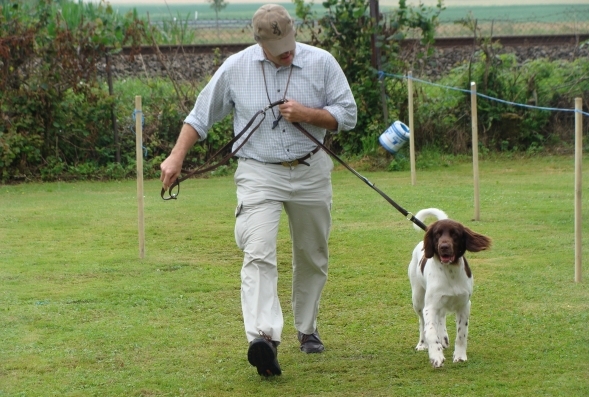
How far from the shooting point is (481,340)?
6.61 meters

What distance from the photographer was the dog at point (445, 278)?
5875mm

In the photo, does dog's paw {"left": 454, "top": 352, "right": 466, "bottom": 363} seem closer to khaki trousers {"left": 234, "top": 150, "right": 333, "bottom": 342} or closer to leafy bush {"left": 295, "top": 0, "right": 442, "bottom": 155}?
khaki trousers {"left": 234, "top": 150, "right": 333, "bottom": 342}

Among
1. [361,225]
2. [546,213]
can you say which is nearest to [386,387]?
[361,225]

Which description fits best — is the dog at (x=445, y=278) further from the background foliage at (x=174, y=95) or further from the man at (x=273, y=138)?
the background foliage at (x=174, y=95)

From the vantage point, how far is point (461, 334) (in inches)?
240

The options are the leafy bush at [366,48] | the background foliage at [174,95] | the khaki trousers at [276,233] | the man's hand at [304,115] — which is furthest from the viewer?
the leafy bush at [366,48]

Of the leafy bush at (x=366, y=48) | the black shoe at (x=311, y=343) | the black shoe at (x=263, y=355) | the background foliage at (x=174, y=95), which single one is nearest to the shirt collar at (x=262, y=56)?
the black shoe at (x=263, y=355)

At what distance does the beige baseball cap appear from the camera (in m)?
5.73

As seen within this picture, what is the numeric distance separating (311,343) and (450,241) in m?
1.19

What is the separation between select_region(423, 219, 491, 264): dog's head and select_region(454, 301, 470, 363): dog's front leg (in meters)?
0.38

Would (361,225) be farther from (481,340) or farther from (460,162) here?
(460,162)

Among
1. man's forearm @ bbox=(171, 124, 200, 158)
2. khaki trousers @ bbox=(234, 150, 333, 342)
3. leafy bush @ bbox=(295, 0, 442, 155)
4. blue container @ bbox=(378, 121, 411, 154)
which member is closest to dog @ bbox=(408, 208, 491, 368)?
khaki trousers @ bbox=(234, 150, 333, 342)

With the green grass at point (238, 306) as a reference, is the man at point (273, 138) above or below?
above

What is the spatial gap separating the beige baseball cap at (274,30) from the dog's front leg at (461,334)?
6.11 ft
